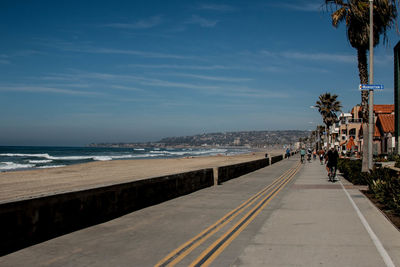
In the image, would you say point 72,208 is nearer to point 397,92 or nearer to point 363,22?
point 363,22

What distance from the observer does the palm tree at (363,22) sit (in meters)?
22.2

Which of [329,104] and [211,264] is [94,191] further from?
[329,104]

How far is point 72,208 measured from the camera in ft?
30.2

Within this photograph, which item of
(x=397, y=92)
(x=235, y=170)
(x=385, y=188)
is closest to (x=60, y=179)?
(x=235, y=170)

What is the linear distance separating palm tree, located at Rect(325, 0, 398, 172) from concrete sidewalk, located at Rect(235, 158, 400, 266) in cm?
1083

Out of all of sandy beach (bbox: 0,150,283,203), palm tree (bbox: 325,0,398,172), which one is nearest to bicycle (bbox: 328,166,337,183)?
palm tree (bbox: 325,0,398,172)

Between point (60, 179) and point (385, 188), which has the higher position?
point (385, 188)

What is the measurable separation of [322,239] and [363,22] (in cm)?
1814

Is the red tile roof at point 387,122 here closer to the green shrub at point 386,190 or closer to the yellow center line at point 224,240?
the green shrub at point 386,190

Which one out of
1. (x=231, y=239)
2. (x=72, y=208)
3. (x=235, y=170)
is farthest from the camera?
(x=235, y=170)

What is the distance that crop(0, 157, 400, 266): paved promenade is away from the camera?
6695 mm

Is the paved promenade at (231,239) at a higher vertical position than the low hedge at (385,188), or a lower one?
lower

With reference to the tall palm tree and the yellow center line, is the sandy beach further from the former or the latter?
the tall palm tree

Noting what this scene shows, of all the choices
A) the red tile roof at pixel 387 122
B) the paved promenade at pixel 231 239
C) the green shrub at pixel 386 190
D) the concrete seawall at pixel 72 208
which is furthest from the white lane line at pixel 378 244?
the red tile roof at pixel 387 122
